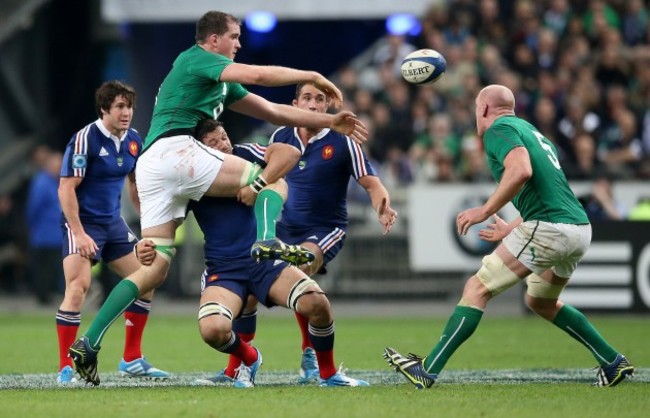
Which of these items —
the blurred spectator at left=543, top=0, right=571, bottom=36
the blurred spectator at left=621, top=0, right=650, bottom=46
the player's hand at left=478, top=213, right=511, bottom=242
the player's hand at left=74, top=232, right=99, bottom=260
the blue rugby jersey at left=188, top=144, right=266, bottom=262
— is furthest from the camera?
the blurred spectator at left=543, top=0, right=571, bottom=36

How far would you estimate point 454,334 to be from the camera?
30.1 ft

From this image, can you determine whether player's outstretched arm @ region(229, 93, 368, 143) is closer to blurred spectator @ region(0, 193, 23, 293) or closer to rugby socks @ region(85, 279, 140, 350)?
rugby socks @ region(85, 279, 140, 350)

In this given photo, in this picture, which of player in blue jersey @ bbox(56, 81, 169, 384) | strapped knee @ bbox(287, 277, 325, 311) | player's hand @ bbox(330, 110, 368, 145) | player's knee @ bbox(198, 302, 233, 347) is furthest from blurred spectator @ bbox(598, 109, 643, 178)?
player's knee @ bbox(198, 302, 233, 347)

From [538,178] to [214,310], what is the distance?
2566 millimetres

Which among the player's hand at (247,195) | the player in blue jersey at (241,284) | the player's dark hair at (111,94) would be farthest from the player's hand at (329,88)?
the player's dark hair at (111,94)

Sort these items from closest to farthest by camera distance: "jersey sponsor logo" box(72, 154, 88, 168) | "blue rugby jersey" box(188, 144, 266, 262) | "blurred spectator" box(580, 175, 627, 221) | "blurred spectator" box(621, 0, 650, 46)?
1. "blue rugby jersey" box(188, 144, 266, 262)
2. "jersey sponsor logo" box(72, 154, 88, 168)
3. "blurred spectator" box(580, 175, 627, 221)
4. "blurred spectator" box(621, 0, 650, 46)

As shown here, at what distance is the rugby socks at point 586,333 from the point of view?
964 centimetres

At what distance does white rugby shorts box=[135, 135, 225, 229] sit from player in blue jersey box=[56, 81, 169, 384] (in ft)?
3.99

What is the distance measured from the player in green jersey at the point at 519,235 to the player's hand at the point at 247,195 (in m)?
1.54

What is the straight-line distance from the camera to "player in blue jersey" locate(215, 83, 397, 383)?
10578mm

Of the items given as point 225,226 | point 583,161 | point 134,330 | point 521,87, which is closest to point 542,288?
point 225,226

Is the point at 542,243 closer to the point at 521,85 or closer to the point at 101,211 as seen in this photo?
the point at 101,211

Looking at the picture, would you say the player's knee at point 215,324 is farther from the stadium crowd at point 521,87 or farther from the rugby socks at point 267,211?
the stadium crowd at point 521,87

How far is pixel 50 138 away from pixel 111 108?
14173 mm
